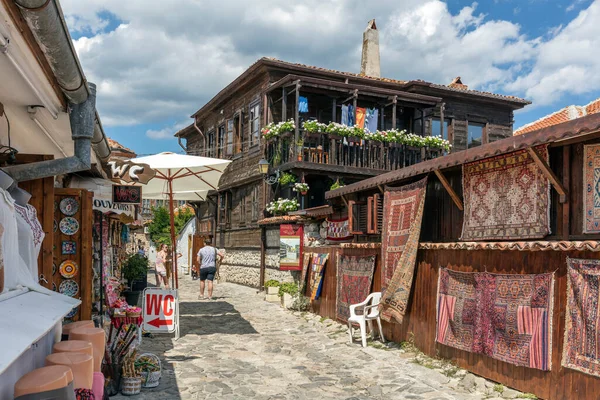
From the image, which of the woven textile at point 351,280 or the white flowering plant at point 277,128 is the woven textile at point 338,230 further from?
the white flowering plant at point 277,128

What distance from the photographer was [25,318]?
3115 mm

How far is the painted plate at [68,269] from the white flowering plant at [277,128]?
36.5 ft

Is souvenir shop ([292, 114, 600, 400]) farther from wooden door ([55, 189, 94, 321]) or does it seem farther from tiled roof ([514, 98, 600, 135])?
tiled roof ([514, 98, 600, 135])

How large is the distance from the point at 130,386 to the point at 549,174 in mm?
5340

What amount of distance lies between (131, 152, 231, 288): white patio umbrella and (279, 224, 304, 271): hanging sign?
3713 mm

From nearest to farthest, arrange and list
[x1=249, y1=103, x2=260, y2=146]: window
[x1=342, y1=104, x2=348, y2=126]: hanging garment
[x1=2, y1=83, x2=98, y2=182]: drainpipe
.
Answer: [x1=2, y1=83, x2=98, y2=182]: drainpipe < [x1=342, y1=104, x2=348, y2=126]: hanging garment < [x1=249, y1=103, x2=260, y2=146]: window

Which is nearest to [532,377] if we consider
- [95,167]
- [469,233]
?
[469,233]

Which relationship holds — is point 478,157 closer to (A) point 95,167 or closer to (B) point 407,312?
(B) point 407,312

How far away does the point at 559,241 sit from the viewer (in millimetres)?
5910

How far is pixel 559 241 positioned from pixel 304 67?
14.2 meters

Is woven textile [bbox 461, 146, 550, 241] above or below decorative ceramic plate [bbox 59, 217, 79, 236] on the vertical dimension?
above

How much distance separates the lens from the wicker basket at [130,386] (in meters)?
6.32

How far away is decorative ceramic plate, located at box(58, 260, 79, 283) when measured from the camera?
6402 mm

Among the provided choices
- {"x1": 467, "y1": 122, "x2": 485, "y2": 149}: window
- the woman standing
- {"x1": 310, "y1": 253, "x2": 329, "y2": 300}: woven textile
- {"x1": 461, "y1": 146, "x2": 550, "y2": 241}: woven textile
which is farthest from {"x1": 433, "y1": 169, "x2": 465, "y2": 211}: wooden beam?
{"x1": 467, "y1": 122, "x2": 485, "y2": 149}: window
